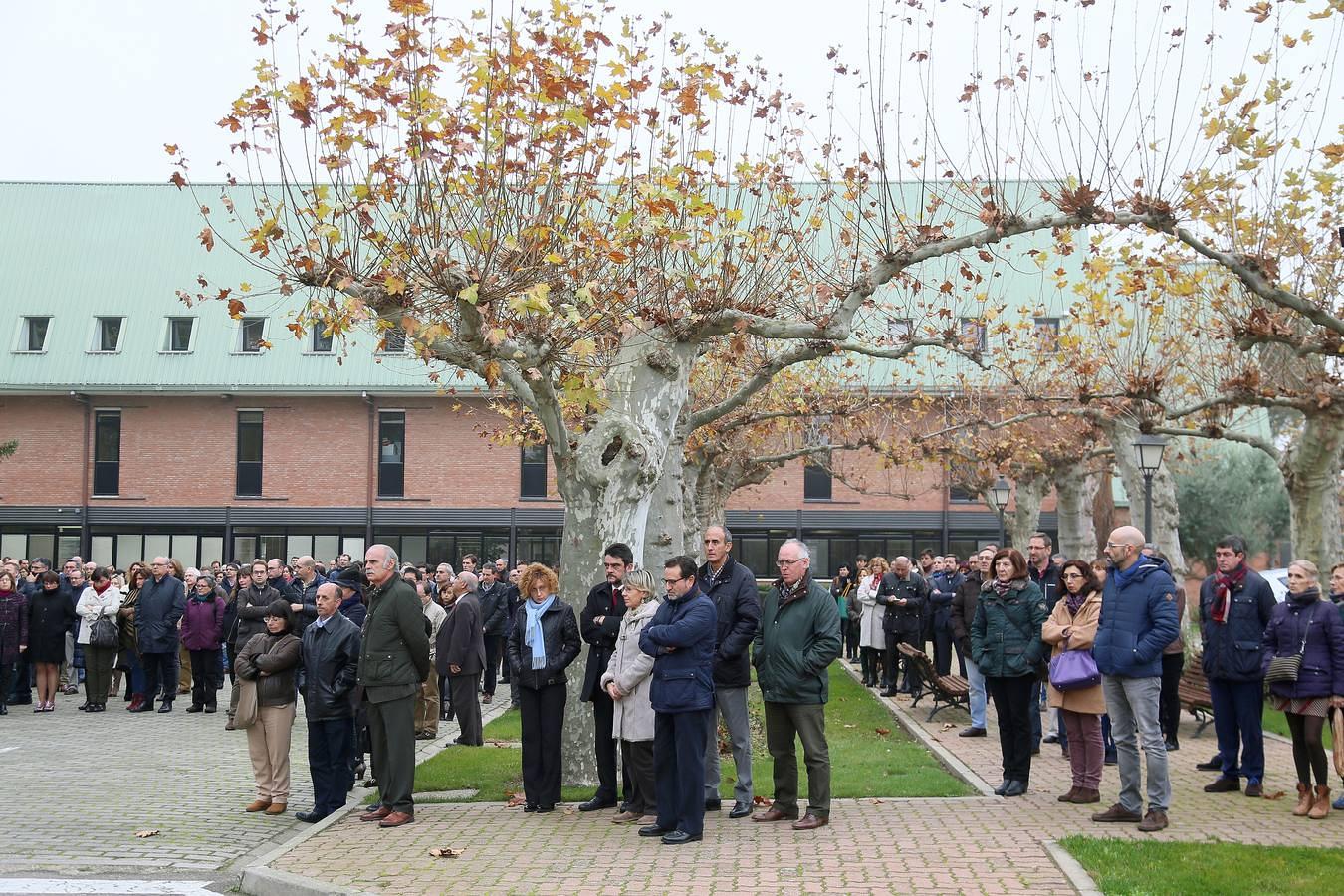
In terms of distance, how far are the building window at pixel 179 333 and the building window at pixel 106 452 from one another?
265cm

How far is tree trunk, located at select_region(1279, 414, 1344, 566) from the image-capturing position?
721 inches

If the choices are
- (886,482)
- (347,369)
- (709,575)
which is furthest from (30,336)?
(709,575)

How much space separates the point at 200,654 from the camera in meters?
18.5

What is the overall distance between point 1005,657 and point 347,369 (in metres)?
34.0

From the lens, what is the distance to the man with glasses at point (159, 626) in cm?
1819

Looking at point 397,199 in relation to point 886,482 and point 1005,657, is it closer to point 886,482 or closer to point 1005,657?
point 1005,657

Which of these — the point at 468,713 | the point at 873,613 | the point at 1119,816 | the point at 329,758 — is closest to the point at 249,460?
the point at 873,613

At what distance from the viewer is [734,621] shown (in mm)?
9961

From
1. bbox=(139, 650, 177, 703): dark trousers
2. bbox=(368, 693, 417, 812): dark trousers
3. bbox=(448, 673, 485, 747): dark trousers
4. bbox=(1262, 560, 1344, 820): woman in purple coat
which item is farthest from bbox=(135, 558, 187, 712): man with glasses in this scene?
bbox=(1262, 560, 1344, 820): woman in purple coat

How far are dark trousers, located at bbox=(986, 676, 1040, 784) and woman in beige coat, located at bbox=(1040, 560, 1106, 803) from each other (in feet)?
0.92

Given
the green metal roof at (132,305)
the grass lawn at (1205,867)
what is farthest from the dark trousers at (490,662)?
the green metal roof at (132,305)

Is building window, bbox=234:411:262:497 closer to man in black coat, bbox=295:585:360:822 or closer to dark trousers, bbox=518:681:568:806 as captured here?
man in black coat, bbox=295:585:360:822

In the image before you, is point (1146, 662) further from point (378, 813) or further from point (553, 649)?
point (378, 813)

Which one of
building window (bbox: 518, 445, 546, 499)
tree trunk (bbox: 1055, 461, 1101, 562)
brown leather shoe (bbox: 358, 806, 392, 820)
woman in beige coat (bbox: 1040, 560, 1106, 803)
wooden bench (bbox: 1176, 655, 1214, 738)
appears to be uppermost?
building window (bbox: 518, 445, 546, 499)
